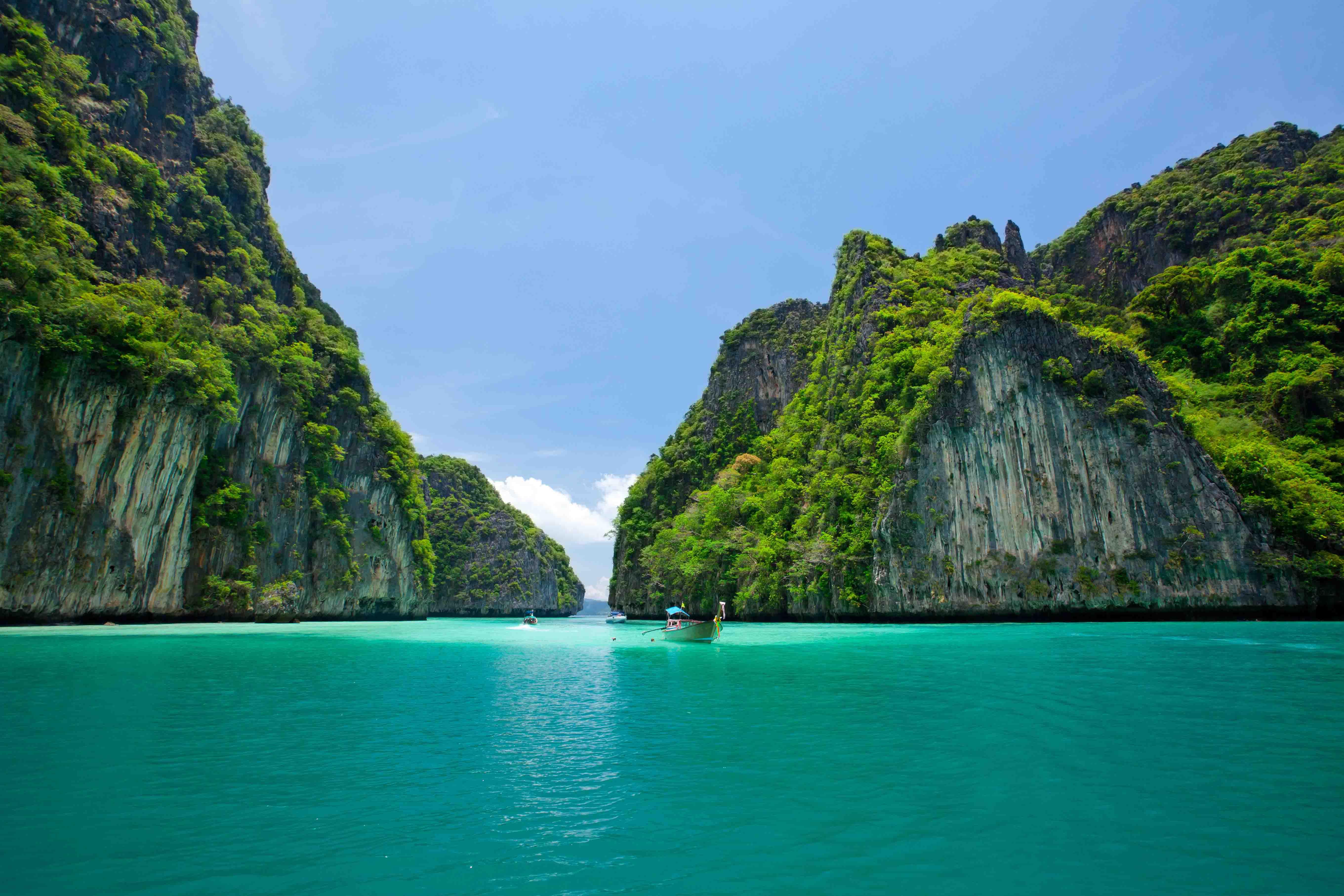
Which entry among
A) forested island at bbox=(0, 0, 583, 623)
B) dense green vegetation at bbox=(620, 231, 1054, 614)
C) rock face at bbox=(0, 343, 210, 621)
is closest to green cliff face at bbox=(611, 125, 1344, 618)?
dense green vegetation at bbox=(620, 231, 1054, 614)

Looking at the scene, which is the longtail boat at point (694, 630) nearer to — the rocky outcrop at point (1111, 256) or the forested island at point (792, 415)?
the forested island at point (792, 415)

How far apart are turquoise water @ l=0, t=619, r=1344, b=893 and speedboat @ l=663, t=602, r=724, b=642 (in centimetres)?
1067

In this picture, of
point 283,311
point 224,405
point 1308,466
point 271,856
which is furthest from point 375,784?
point 283,311

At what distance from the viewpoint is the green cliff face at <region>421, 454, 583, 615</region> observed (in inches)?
3939

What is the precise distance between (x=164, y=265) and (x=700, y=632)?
4027 cm

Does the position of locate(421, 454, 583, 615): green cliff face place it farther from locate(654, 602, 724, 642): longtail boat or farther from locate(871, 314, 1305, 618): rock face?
locate(871, 314, 1305, 618): rock face

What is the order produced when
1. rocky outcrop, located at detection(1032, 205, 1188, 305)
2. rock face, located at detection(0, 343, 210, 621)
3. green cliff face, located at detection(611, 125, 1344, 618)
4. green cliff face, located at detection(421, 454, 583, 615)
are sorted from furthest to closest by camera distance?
green cliff face, located at detection(421, 454, 583, 615) → rocky outcrop, located at detection(1032, 205, 1188, 305) → green cliff face, located at detection(611, 125, 1344, 618) → rock face, located at detection(0, 343, 210, 621)

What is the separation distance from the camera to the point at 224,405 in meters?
36.2

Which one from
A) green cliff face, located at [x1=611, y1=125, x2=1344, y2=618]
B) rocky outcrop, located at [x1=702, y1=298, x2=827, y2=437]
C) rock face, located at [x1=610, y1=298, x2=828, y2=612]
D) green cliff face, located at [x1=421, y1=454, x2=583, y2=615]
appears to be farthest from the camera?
green cliff face, located at [x1=421, y1=454, x2=583, y2=615]

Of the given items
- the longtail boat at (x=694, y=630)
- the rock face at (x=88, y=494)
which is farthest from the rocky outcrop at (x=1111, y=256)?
the rock face at (x=88, y=494)

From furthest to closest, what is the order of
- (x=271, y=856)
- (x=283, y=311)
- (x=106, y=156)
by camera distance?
(x=283, y=311) → (x=106, y=156) → (x=271, y=856)

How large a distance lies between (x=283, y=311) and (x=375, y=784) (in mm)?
54280

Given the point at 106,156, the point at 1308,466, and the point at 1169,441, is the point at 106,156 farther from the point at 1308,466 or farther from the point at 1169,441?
the point at 1308,466

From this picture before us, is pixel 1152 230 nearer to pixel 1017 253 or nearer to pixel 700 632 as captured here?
pixel 1017 253
